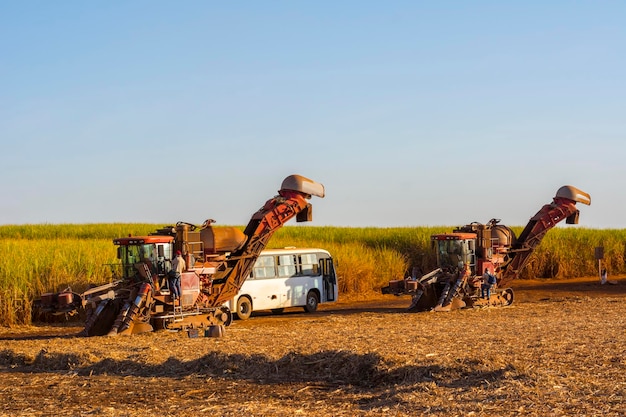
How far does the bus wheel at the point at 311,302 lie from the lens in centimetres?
3225

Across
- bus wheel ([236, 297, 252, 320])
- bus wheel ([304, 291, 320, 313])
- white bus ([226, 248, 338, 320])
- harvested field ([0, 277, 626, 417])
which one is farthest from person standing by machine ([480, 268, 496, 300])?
harvested field ([0, 277, 626, 417])

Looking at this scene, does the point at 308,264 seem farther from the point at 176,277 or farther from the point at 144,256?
the point at 144,256

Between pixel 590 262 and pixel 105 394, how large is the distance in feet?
127

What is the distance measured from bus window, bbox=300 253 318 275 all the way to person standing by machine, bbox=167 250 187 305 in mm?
8189

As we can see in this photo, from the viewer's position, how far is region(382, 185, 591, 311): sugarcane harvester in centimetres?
2998

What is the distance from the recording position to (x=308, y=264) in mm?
32156

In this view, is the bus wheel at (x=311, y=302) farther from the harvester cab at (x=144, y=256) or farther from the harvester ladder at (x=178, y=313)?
the harvester cab at (x=144, y=256)

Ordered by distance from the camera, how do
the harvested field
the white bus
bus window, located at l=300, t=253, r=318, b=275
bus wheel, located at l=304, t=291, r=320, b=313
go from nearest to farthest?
the harvested field < the white bus < bus window, located at l=300, t=253, r=318, b=275 < bus wheel, located at l=304, t=291, r=320, b=313

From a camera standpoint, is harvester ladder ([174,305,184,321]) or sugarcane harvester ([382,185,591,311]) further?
sugarcane harvester ([382,185,591,311])

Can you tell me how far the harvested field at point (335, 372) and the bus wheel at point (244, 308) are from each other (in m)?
7.36

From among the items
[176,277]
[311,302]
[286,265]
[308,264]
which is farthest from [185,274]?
[311,302]

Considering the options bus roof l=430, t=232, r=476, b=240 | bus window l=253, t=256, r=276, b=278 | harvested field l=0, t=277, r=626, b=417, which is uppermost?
bus roof l=430, t=232, r=476, b=240

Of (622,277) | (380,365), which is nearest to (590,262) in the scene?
(622,277)

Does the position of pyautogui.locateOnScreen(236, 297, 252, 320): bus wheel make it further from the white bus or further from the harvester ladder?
the harvester ladder
